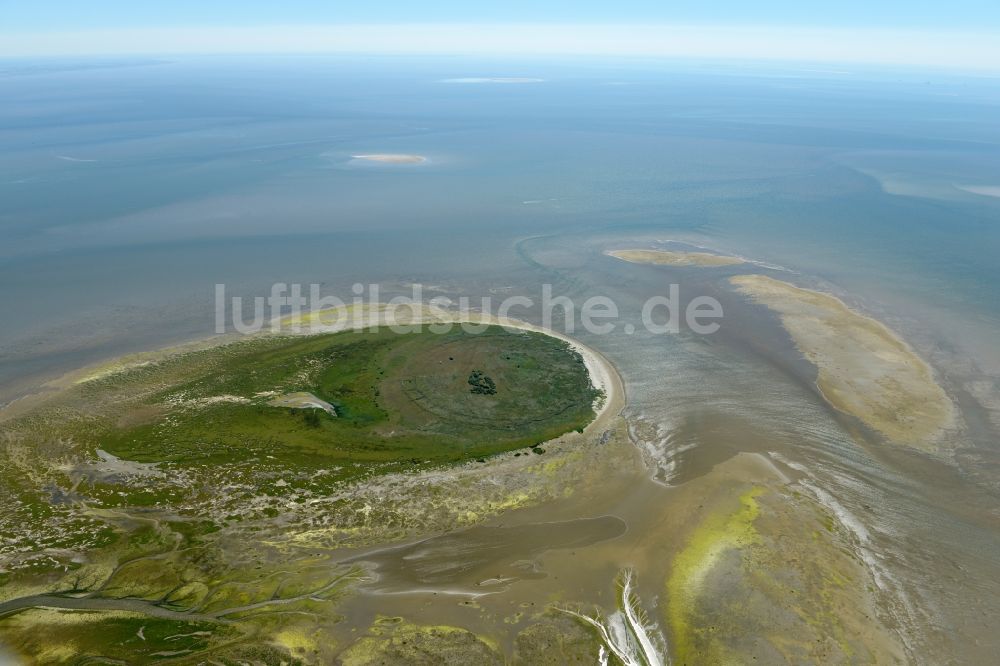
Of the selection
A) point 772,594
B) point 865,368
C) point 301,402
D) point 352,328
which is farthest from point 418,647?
point 865,368

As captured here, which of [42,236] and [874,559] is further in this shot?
[42,236]

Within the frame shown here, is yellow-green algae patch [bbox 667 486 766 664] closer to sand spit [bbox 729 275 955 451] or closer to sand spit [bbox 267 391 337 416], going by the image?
sand spit [bbox 729 275 955 451]

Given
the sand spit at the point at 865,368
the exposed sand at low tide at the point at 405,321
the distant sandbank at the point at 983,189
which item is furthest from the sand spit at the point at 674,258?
the distant sandbank at the point at 983,189

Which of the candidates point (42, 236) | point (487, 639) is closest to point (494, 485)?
point (487, 639)

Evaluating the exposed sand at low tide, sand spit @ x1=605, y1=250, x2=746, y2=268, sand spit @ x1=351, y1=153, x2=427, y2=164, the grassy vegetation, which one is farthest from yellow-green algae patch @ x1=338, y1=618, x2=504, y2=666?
sand spit @ x1=351, y1=153, x2=427, y2=164

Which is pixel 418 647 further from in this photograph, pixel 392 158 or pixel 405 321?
pixel 392 158

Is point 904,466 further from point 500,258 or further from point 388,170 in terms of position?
point 388,170
